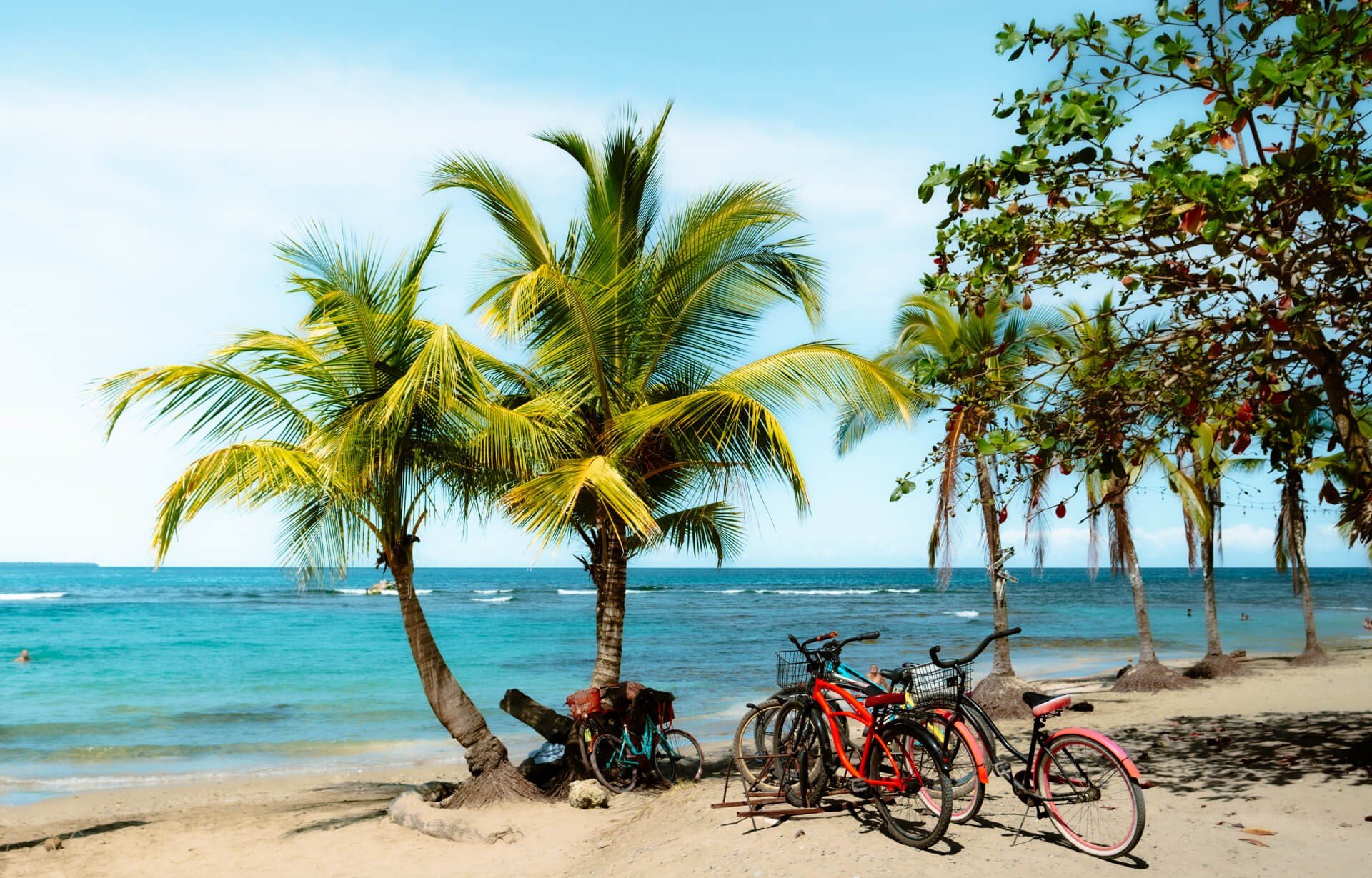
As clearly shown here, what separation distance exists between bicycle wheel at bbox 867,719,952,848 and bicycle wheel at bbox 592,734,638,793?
388 cm

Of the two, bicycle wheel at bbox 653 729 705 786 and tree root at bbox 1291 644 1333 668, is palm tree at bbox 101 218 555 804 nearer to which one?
bicycle wheel at bbox 653 729 705 786

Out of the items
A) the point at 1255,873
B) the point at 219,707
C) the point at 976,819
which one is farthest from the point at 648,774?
the point at 219,707

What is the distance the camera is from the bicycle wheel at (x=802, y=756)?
6.13 metres

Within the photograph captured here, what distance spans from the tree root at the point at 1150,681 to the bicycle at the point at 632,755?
10.3m

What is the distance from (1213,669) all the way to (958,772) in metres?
14.2

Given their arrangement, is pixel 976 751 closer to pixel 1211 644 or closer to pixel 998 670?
pixel 998 670

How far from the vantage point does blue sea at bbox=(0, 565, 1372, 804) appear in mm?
15828

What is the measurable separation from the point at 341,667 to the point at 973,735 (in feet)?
88.5

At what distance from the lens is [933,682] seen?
5.64 m

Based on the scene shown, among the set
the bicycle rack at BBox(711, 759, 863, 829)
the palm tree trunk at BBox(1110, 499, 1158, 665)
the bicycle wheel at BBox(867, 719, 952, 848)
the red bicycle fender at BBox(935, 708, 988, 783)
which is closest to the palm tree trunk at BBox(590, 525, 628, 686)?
the bicycle rack at BBox(711, 759, 863, 829)

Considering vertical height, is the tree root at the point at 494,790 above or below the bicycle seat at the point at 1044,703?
below

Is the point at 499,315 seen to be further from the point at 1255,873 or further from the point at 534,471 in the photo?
the point at 1255,873

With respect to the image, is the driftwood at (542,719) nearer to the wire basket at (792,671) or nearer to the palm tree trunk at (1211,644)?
the wire basket at (792,671)

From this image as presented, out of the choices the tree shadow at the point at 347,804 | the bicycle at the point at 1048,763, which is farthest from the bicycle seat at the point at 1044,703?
the tree shadow at the point at 347,804
